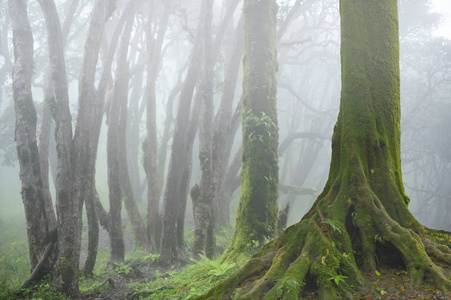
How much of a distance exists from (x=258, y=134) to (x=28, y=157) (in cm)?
472

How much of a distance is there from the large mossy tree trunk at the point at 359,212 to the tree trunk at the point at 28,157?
4.68 meters

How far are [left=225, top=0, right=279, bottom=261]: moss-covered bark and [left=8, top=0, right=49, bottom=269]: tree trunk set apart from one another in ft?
12.6

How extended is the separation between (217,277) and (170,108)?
1353 cm

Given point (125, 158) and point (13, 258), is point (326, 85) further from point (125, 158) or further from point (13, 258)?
point (13, 258)

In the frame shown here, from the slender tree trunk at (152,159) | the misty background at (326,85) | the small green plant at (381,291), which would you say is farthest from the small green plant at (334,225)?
the misty background at (326,85)

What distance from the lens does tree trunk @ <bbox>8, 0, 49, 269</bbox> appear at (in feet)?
20.7

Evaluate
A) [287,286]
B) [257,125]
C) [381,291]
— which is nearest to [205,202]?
[257,125]

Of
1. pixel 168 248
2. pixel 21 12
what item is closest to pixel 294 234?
pixel 168 248

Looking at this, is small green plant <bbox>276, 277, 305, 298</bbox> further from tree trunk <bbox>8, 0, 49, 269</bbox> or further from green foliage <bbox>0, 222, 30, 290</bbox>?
tree trunk <bbox>8, 0, 49, 269</bbox>

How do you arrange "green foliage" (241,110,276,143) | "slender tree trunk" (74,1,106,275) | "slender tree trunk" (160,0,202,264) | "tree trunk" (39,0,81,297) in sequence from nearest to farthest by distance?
"tree trunk" (39,0,81,297) → "green foliage" (241,110,276,143) → "slender tree trunk" (74,1,106,275) → "slender tree trunk" (160,0,202,264)

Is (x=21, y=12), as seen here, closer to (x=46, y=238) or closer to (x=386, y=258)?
(x=46, y=238)

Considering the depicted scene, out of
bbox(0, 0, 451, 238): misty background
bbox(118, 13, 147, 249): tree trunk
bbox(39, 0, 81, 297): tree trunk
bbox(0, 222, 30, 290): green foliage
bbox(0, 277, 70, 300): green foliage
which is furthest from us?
bbox(0, 0, 451, 238): misty background

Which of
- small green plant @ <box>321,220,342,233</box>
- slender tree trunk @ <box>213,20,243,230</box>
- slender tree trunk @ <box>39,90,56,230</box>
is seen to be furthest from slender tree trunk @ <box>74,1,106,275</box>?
small green plant @ <box>321,220,342,233</box>

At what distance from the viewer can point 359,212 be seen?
3.44 m
